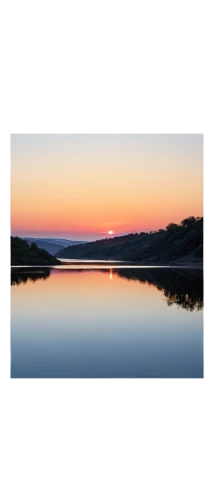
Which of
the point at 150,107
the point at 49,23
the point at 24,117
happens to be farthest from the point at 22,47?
the point at 150,107

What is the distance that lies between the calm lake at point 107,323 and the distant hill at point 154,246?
23 cm

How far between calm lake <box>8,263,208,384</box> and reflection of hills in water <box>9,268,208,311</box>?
0.02 meters

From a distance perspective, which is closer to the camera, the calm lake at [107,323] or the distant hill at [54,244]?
the calm lake at [107,323]

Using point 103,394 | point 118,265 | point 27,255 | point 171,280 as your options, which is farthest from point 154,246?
point 103,394

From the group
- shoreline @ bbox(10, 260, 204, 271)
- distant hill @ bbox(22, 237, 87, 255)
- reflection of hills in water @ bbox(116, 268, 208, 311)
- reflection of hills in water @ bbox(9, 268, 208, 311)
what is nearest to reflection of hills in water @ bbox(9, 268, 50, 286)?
reflection of hills in water @ bbox(9, 268, 208, 311)

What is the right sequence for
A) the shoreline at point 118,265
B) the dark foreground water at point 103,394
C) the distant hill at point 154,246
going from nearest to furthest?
the dark foreground water at point 103,394 < the shoreline at point 118,265 < the distant hill at point 154,246

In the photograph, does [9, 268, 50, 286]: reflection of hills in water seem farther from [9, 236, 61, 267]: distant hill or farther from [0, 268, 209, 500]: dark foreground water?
[9, 236, 61, 267]: distant hill

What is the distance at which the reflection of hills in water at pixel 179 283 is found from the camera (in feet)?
34.7

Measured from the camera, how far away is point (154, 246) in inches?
426

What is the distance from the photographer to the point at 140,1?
11.4 feet

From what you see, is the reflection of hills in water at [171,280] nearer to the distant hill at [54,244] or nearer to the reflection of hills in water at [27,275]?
the reflection of hills in water at [27,275]

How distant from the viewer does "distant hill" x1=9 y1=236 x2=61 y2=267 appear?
10.5 meters

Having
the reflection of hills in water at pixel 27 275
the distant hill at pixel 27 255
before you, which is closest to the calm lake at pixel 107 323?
the reflection of hills in water at pixel 27 275

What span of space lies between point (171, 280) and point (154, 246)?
696 mm
